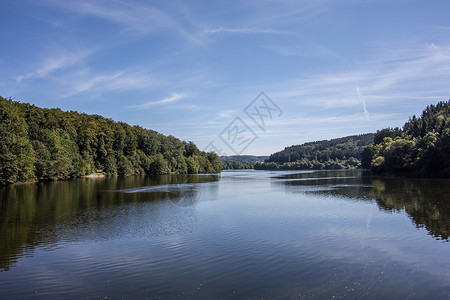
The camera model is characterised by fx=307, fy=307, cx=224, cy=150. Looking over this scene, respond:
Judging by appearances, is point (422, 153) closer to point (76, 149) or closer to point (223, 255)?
point (223, 255)

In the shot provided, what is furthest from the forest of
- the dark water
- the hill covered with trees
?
the hill covered with trees

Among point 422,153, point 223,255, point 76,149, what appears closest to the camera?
point 223,255

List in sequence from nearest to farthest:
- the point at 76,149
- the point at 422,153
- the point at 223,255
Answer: the point at 223,255 < the point at 422,153 < the point at 76,149

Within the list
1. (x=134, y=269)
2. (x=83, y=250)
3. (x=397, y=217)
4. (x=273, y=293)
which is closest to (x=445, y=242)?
(x=397, y=217)

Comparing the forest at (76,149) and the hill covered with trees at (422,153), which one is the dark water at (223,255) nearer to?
the forest at (76,149)

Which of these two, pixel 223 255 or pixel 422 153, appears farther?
pixel 422 153

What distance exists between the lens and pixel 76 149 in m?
83.0

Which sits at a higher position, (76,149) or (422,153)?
(76,149)

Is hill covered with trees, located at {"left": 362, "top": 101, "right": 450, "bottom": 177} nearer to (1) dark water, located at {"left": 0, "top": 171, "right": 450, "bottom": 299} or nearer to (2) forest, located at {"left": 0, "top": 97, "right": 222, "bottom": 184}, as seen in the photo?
(1) dark water, located at {"left": 0, "top": 171, "right": 450, "bottom": 299}

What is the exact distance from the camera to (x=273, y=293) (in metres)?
9.12

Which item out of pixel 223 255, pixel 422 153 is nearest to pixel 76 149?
pixel 223 255

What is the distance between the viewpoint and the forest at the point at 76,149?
49344mm

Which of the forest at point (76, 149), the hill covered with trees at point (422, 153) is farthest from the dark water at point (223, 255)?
the hill covered with trees at point (422, 153)

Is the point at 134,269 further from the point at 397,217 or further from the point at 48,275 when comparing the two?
the point at 397,217
